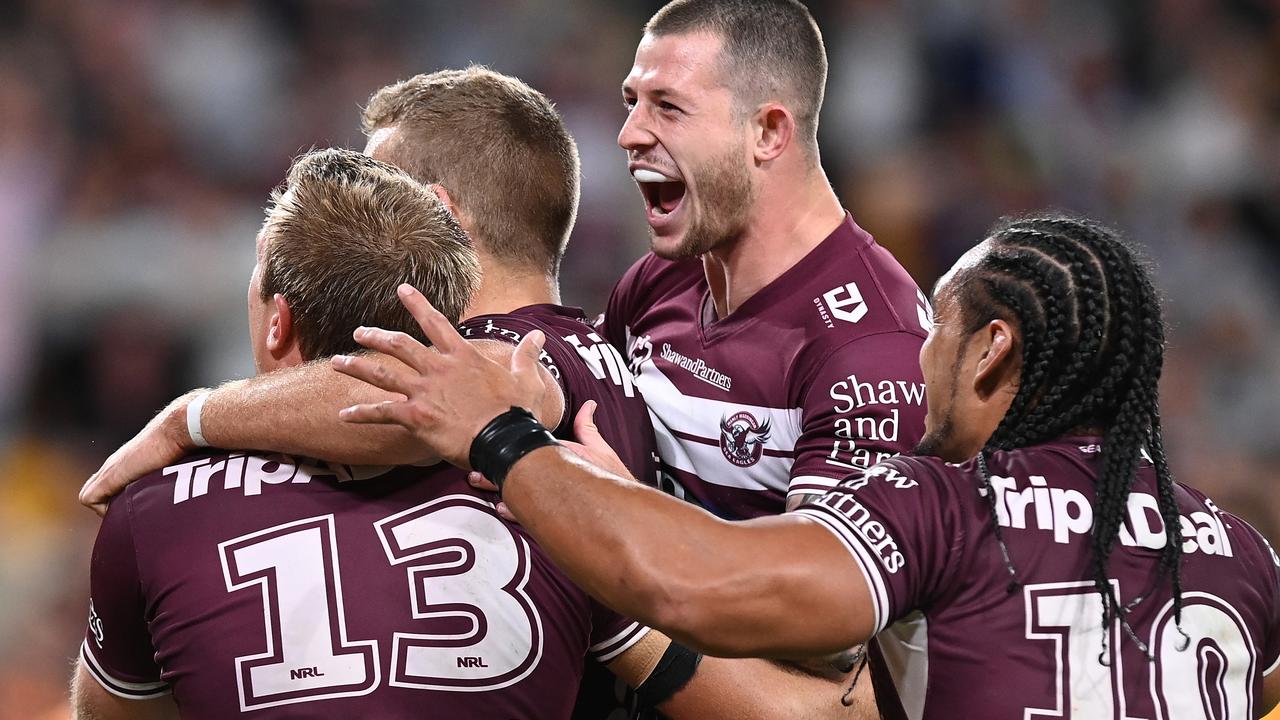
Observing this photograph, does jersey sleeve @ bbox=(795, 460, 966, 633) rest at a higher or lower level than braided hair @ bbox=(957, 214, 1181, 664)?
lower

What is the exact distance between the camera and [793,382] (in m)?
3.41

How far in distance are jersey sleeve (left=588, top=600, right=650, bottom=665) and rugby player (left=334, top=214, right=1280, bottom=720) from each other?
0.56 meters

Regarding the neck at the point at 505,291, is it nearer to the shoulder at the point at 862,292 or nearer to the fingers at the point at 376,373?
the shoulder at the point at 862,292

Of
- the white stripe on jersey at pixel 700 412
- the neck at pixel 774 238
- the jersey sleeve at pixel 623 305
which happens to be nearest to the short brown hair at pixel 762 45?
the neck at pixel 774 238

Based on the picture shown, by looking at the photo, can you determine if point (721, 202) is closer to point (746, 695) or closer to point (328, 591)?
point (746, 695)

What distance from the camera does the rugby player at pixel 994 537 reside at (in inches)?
88.8

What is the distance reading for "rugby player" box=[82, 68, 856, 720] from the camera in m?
2.55

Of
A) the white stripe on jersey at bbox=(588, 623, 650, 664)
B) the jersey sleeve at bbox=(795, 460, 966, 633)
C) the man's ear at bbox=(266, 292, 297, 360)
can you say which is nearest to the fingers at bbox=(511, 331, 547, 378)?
the man's ear at bbox=(266, 292, 297, 360)

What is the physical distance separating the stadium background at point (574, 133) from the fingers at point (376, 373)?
4.19 m

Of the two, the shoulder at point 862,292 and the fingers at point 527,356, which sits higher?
→ the fingers at point 527,356

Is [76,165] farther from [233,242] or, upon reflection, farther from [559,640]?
[559,640]

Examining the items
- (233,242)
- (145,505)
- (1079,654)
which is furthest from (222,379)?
→ (1079,654)

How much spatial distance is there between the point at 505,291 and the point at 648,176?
0.63 metres

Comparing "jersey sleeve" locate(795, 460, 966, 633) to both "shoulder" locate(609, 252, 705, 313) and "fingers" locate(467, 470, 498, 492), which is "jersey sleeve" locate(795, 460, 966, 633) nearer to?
"fingers" locate(467, 470, 498, 492)
